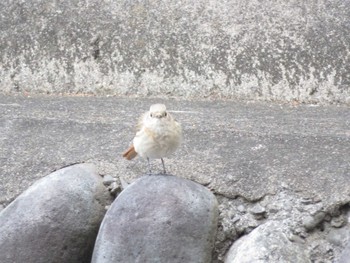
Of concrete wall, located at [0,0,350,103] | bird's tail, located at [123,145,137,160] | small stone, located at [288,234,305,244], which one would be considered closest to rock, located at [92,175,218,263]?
bird's tail, located at [123,145,137,160]

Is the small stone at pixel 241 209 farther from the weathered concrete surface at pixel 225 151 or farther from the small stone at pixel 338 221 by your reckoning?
the small stone at pixel 338 221

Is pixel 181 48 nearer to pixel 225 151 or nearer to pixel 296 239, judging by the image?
pixel 225 151

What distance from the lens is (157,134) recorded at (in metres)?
4.27

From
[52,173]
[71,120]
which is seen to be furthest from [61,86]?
[52,173]

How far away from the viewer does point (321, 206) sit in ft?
14.4

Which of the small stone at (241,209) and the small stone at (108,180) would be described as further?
the small stone at (108,180)

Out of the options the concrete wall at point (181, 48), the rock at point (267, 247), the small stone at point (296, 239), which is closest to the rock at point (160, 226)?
the rock at point (267, 247)

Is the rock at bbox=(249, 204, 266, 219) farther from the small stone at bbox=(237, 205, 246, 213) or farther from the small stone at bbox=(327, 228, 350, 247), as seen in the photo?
the small stone at bbox=(327, 228, 350, 247)

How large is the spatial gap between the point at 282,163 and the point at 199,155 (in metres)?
0.53

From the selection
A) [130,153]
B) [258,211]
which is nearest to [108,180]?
[130,153]

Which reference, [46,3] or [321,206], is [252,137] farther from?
[46,3]

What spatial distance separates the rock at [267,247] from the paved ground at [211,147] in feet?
0.96

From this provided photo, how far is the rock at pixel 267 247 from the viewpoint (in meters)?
4.08

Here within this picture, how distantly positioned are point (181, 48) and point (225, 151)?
1.91 m
